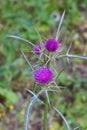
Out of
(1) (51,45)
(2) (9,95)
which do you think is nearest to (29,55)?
(2) (9,95)

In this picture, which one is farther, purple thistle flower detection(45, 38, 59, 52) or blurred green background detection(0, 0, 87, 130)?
blurred green background detection(0, 0, 87, 130)

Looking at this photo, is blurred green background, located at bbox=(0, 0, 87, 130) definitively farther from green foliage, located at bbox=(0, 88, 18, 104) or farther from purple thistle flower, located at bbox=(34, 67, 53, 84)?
purple thistle flower, located at bbox=(34, 67, 53, 84)

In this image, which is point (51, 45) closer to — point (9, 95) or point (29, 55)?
point (9, 95)

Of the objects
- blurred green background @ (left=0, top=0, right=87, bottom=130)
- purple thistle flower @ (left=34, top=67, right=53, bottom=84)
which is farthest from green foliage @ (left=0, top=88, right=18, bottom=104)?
purple thistle flower @ (left=34, top=67, right=53, bottom=84)

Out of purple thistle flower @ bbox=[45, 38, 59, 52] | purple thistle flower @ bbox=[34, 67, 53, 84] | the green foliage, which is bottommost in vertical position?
the green foliage

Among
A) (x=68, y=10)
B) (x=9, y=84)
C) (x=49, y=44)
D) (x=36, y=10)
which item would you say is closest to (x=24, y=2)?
(x=36, y=10)

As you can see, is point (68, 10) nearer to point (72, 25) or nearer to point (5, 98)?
point (72, 25)
